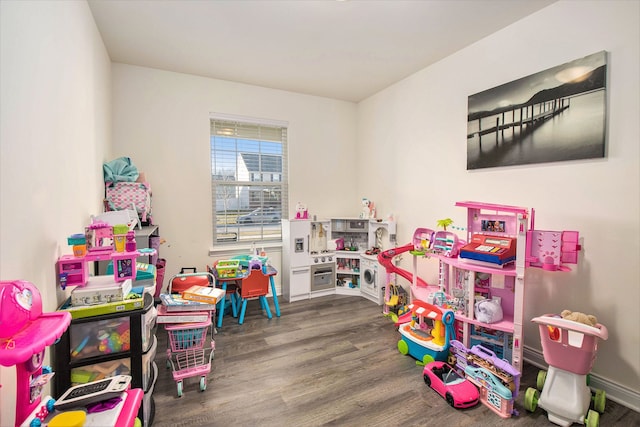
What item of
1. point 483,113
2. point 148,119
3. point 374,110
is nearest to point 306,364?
point 483,113

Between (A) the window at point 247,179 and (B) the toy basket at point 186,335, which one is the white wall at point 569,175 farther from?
(B) the toy basket at point 186,335

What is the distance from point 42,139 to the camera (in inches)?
54.5

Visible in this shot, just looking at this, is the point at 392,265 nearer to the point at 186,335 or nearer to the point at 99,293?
the point at 186,335

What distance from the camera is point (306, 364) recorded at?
2.34m

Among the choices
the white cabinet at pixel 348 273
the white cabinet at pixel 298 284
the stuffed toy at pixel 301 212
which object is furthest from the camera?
the white cabinet at pixel 348 273

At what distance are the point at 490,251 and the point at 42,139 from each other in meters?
2.71

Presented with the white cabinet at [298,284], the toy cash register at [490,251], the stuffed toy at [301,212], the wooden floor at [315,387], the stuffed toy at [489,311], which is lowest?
the wooden floor at [315,387]

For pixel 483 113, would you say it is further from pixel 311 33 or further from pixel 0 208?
pixel 0 208

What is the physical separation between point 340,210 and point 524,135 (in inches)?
102

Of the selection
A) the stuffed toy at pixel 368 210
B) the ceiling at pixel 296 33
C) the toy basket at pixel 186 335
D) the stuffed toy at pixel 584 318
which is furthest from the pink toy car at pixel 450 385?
the ceiling at pixel 296 33

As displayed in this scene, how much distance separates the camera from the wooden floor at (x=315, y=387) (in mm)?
1763

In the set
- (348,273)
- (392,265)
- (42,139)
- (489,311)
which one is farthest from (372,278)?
(42,139)

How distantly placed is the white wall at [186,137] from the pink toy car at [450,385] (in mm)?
2495

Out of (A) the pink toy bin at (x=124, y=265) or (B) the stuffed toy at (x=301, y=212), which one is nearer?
(A) the pink toy bin at (x=124, y=265)
